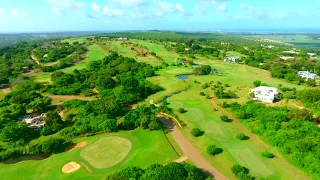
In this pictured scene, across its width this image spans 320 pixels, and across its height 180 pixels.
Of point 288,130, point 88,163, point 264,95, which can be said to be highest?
point 264,95

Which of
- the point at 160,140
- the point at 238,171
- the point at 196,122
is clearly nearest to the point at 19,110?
the point at 160,140

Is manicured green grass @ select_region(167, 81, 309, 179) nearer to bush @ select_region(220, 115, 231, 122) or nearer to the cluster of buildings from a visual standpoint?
bush @ select_region(220, 115, 231, 122)

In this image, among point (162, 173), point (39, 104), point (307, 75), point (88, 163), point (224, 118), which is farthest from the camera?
point (307, 75)

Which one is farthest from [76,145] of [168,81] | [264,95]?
[264,95]

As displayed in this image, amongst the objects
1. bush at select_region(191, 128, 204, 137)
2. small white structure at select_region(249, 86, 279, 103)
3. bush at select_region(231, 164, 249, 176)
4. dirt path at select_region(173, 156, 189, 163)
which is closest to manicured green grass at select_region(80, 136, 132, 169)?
dirt path at select_region(173, 156, 189, 163)

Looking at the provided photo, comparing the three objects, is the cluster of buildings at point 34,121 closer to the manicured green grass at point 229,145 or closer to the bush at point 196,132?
the manicured green grass at point 229,145

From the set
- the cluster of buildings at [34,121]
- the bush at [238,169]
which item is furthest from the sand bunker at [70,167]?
the bush at [238,169]

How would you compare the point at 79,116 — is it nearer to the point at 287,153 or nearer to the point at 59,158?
the point at 59,158

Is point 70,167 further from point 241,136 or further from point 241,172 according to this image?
point 241,136
